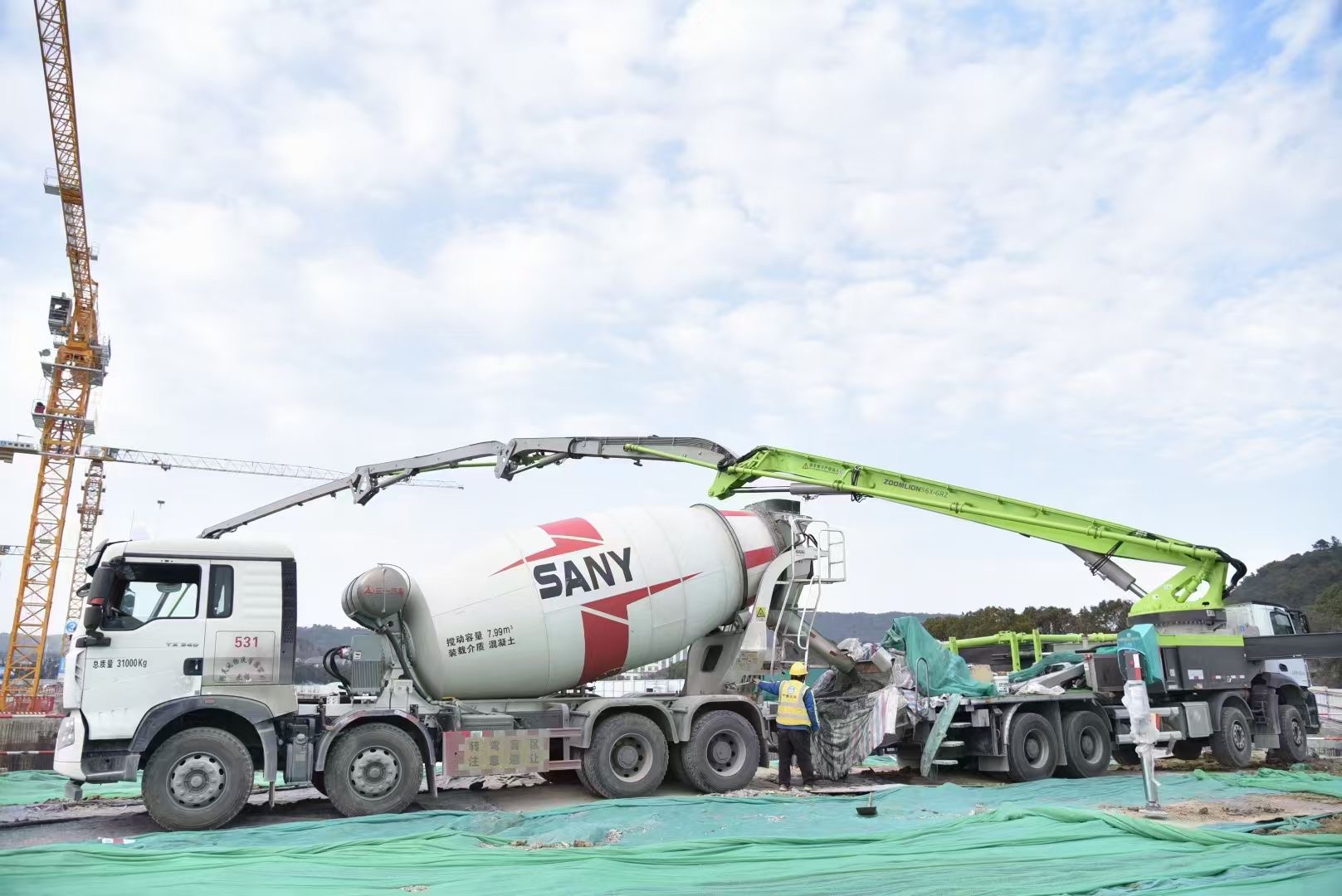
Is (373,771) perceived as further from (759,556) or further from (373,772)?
(759,556)

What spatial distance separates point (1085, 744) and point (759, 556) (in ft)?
20.5

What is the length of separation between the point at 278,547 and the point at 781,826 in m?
6.52

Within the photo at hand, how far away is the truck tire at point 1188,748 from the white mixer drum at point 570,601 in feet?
29.1

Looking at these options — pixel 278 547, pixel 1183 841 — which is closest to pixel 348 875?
pixel 278 547

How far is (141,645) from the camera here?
10953mm

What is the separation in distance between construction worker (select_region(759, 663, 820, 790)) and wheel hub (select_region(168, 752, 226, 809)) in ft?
23.5

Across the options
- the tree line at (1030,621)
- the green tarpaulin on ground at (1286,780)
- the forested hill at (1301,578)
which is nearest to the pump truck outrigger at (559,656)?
the green tarpaulin on ground at (1286,780)

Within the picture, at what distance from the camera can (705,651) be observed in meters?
15.1

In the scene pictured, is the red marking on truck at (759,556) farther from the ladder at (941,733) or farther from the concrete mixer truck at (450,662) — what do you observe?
the ladder at (941,733)

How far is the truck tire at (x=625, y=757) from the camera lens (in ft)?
42.2

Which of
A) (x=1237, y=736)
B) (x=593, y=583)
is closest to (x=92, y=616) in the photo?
(x=593, y=583)

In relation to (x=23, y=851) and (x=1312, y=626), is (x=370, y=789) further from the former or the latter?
(x=1312, y=626)

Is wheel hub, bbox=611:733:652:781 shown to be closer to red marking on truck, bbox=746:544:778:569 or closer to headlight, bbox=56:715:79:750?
red marking on truck, bbox=746:544:778:569

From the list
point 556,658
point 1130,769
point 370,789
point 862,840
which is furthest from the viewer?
point 1130,769
